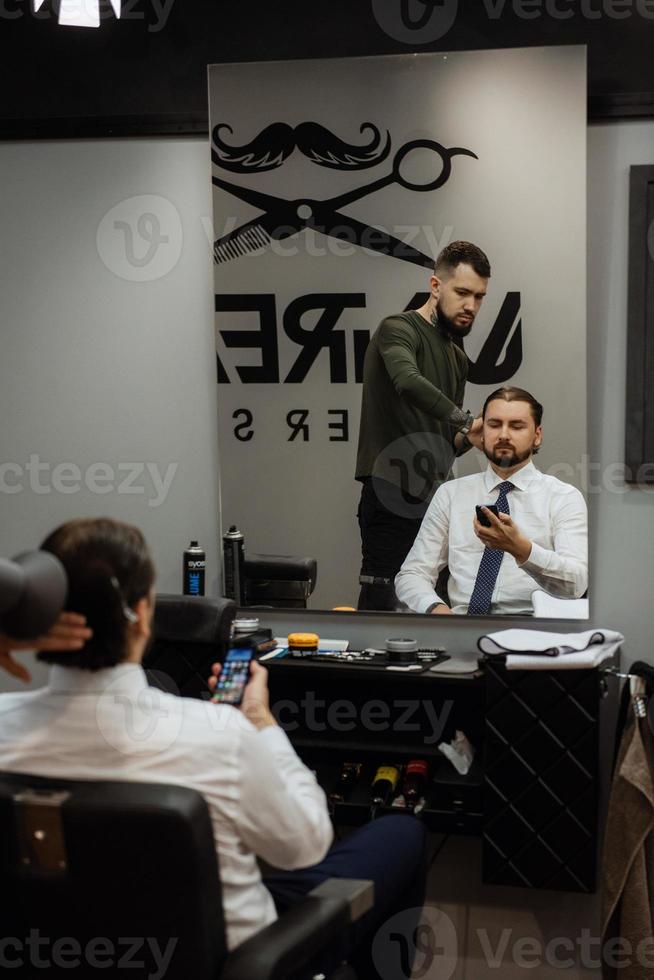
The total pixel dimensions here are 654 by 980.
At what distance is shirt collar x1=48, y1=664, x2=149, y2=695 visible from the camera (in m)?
1.85

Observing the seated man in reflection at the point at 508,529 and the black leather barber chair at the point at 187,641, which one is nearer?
the black leather barber chair at the point at 187,641

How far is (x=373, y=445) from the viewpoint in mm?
3326

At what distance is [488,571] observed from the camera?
10.7ft

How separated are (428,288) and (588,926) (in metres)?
1.94

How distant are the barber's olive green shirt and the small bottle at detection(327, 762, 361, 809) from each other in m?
0.84

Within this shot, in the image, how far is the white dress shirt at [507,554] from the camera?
3217 millimetres

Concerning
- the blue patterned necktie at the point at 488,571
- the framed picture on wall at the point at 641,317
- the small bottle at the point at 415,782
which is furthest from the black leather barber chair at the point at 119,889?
the framed picture on wall at the point at 641,317

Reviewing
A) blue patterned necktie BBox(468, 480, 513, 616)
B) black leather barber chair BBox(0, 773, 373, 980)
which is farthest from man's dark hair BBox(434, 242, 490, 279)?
black leather barber chair BBox(0, 773, 373, 980)

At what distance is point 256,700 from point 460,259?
1691 millimetres

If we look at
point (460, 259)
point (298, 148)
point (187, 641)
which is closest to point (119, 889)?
point (187, 641)

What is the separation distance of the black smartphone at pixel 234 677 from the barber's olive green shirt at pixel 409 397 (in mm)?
1238

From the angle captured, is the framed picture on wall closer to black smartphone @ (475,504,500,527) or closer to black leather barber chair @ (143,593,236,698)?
black smartphone @ (475,504,500,527)

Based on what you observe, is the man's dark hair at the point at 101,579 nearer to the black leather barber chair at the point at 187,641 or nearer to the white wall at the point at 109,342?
the black leather barber chair at the point at 187,641

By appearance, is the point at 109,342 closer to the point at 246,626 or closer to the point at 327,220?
the point at 327,220
